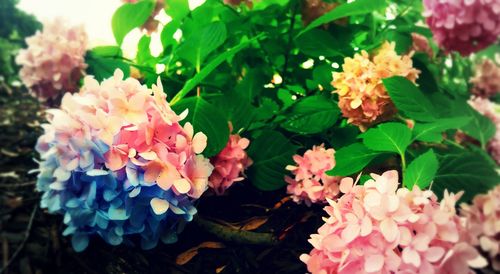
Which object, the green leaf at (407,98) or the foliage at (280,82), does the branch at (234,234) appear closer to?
the foliage at (280,82)

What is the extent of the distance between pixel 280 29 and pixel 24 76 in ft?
1.26

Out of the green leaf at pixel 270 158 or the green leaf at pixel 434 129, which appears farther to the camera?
the green leaf at pixel 270 158

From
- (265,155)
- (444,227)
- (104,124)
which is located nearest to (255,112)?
(265,155)

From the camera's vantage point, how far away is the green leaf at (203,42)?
1.75 ft

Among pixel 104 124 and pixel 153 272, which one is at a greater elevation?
pixel 104 124

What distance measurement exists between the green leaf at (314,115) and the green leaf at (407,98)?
3.9 inches

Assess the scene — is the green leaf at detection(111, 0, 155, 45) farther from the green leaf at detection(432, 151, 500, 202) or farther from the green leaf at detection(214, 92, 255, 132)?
the green leaf at detection(432, 151, 500, 202)

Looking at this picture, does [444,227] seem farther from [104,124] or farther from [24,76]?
[24,76]

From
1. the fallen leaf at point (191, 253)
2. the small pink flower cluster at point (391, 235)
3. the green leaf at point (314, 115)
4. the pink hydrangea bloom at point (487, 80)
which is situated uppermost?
the small pink flower cluster at point (391, 235)

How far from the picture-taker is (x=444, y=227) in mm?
267

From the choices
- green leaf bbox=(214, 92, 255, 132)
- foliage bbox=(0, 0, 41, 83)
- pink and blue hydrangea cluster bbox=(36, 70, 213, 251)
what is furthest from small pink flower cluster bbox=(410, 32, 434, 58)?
foliage bbox=(0, 0, 41, 83)

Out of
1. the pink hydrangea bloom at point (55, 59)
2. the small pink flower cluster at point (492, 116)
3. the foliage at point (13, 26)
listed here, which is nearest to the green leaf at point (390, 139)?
the small pink flower cluster at point (492, 116)

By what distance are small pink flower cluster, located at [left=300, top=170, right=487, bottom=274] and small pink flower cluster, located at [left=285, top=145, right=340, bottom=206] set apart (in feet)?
0.44

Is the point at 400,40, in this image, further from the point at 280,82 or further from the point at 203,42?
the point at 203,42
